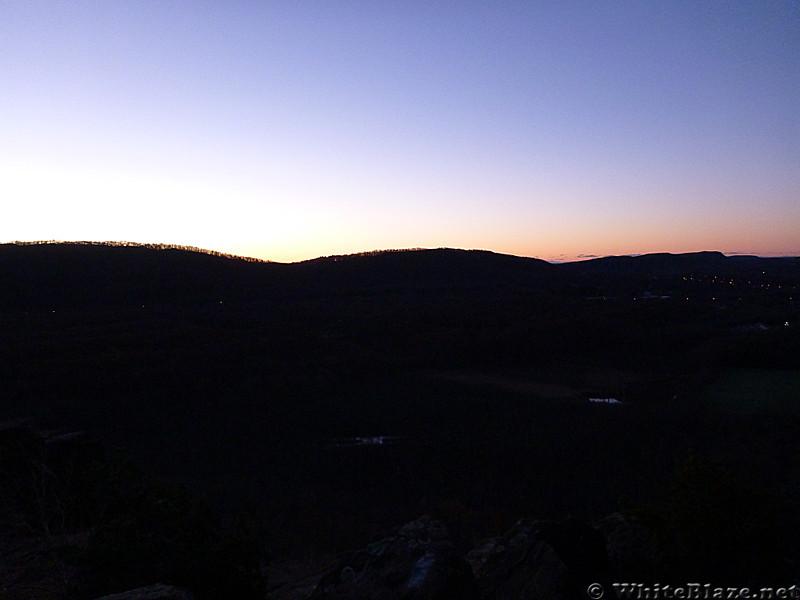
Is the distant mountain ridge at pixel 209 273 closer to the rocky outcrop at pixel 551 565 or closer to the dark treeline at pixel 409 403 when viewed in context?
the dark treeline at pixel 409 403

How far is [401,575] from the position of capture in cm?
461

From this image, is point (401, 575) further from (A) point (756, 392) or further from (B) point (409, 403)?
(A) point (756, 392)

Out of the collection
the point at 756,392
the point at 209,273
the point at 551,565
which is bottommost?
the point at 756,392

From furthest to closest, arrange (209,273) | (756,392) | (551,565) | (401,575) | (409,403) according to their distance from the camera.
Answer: (209,273)
(756,392)
(409,403)
(551,565)
(401,575)

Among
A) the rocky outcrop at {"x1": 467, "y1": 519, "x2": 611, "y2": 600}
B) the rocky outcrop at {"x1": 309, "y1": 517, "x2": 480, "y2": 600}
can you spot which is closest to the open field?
the rocky outcrop at {"x1": 467, "y1": 519, "x2": 611, "y2": 600}

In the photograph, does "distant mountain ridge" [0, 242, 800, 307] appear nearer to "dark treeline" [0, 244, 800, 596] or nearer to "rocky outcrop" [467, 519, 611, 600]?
"dark treeline" [0, 244, 800, 596]

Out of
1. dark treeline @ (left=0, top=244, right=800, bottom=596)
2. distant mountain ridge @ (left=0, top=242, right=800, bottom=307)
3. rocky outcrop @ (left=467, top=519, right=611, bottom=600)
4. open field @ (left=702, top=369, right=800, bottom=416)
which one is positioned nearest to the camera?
rocky outcrop @ (left=467, top=519, right=611, bottom=600)

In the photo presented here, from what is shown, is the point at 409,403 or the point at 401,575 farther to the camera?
the point at 409,403

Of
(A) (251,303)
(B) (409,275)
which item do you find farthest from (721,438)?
(B) (409,275)

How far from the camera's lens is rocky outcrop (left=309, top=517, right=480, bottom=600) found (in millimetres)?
4379

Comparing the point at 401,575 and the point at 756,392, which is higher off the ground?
the point at 401,575

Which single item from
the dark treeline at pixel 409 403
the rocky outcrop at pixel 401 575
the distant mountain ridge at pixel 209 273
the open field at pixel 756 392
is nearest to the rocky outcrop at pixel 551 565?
the rocky outcrop at pixel 401 575

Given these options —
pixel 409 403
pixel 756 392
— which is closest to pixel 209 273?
pixel 409 403

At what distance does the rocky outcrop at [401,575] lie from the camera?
4.38m
